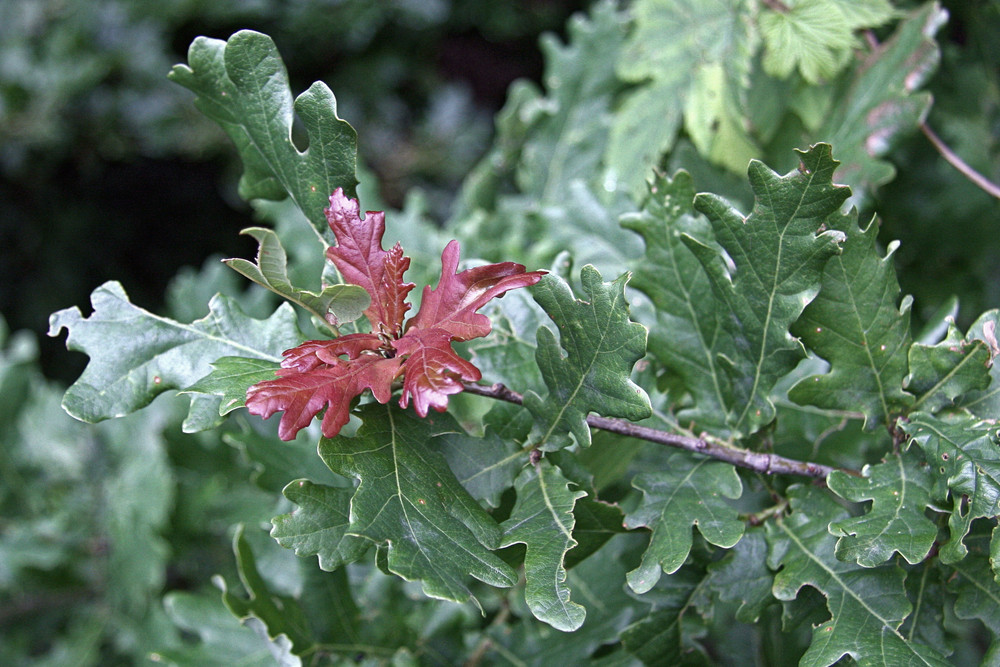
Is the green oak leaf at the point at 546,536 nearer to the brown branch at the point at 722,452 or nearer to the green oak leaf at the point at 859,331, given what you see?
the brown branch at the point at 722,452

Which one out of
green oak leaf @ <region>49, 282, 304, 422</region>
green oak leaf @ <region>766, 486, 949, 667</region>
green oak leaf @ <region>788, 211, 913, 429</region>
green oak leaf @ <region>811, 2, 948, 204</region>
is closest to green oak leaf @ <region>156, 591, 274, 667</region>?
green oak leaf @ <region>49, 282, 304, 422</region>

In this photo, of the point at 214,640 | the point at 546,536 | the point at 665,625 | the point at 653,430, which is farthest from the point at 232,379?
the point at 214,640

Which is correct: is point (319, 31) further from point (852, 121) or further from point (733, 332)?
point (733, 332)

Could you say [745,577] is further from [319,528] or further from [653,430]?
[319,528]

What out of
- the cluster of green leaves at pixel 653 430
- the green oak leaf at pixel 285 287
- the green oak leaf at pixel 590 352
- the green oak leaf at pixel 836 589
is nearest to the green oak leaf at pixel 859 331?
the cluster of green leaves at pixel 653 430

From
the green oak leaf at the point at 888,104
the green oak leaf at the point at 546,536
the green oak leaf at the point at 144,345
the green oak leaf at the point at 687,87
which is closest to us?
the green oak leaf at the point at 546,536

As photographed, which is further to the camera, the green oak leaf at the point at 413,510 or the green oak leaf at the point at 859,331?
the green oak leaf at the point at 859,331
